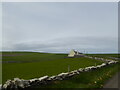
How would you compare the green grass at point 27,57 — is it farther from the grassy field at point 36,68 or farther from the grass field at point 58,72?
the grass field at point 58,72

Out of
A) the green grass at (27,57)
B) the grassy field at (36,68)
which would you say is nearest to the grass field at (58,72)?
the grassy field at (36,68)

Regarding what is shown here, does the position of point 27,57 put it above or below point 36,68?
below

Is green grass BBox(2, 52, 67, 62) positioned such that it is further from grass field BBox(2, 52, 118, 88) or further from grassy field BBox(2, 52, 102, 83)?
grass field BBox(2, 52, 118, 88)

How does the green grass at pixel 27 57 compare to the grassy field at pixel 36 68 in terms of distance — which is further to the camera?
the green grass at pixel 27 57

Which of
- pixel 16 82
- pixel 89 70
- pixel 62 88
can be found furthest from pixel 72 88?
pixel 89 70

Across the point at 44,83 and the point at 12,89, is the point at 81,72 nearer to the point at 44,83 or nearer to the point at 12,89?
the point at 44,83

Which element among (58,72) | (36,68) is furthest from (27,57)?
(58,72)

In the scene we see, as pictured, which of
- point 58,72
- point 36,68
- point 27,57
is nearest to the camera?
point 58,72

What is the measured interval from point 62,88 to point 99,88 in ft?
8.85

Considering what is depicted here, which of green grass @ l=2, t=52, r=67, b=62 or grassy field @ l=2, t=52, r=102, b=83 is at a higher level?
grassy field @ l=2, t=52, r=102, b=83

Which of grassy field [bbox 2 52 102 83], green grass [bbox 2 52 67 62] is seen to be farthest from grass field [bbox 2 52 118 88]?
green grass [bbox 2 52 67 62]

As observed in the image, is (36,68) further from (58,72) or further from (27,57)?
(27,57)

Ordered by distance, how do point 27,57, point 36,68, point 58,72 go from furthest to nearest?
point 27,57, point 36,68, point 58,72

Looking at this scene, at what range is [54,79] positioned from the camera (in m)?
14.5
